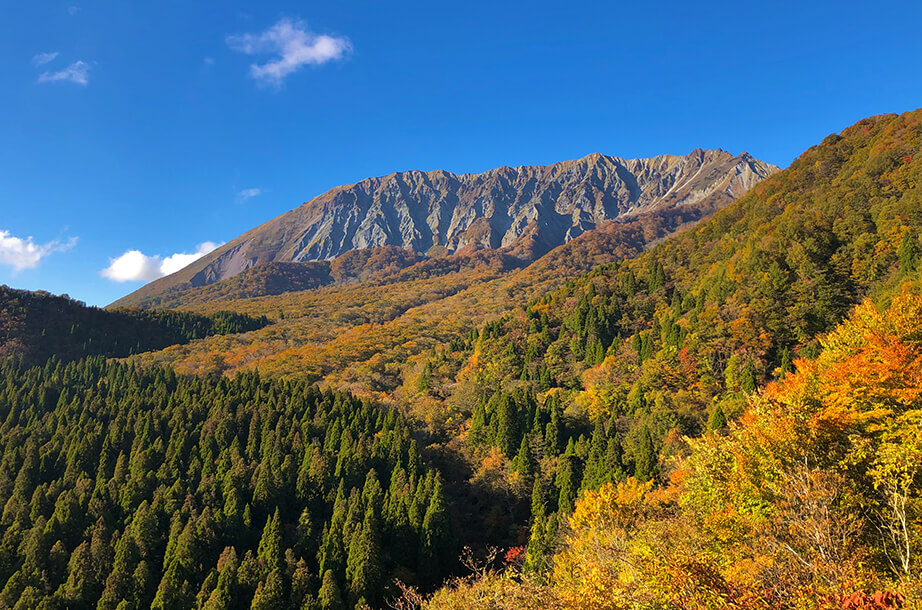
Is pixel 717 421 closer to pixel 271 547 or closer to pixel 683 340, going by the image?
pixel 683 340

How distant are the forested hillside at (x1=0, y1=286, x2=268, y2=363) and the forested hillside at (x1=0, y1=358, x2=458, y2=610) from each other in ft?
181

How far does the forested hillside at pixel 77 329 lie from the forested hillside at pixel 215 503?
55135 millimetres

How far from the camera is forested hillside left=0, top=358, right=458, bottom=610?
47906 millimetres

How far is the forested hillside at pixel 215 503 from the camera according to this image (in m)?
47.9

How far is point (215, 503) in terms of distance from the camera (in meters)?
60.3

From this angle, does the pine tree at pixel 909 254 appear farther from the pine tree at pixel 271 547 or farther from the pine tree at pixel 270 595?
the pine tree at pixel 271 547

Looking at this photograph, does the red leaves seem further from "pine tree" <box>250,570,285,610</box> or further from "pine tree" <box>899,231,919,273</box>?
"pine tree" <box>899,231,919,273</box>

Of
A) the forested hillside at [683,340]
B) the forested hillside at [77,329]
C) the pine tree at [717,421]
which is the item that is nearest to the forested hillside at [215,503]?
the forested hillside at [683,340]

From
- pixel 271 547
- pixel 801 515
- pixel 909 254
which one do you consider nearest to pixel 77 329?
pixel 271 547

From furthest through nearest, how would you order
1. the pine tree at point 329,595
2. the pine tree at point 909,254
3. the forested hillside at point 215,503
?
the pine tree at point 909,254, the forested hillside at point 215,503, the pine tree at point 329,595

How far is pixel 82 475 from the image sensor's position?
66875mm

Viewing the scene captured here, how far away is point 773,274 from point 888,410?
54.1m

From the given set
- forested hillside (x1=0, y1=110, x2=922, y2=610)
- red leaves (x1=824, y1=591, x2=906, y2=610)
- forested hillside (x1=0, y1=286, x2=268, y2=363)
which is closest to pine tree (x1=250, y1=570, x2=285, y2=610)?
forested hillside (x1=0, y1=110, x2=922, y2=610)

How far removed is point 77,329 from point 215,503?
4973 inches
